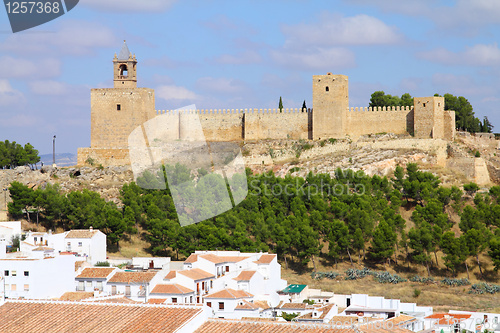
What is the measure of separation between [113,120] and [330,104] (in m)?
11.6

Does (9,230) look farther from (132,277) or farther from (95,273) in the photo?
(132,277)

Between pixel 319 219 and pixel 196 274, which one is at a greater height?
pixel 319 219

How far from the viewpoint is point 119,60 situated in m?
49.4

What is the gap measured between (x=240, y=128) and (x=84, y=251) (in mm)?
14992

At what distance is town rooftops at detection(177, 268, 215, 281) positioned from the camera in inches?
1237

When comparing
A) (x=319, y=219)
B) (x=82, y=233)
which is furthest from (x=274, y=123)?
(x=82, y=233)

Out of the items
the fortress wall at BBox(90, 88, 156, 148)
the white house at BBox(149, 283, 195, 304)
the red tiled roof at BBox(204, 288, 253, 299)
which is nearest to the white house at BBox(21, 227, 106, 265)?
the white house at BBox(149, 283, 195, 304)

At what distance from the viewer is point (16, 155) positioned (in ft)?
170

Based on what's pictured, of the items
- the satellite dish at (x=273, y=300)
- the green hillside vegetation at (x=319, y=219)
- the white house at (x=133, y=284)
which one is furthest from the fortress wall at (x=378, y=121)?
the white house at (x=133, y=284)

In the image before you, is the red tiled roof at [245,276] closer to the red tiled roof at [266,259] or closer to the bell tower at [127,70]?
the red tiled roof at [266,259]

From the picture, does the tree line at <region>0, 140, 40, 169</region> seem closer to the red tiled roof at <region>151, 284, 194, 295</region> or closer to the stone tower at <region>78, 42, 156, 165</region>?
the stone tower at <region>78, 42, 156, 165</region>

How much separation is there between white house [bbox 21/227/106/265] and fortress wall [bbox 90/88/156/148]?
32.2 ft

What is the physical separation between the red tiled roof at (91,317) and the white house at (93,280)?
1275cm

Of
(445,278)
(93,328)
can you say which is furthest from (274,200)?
(93,328)
